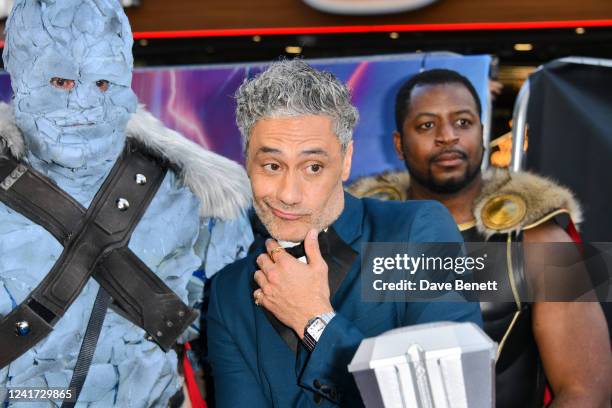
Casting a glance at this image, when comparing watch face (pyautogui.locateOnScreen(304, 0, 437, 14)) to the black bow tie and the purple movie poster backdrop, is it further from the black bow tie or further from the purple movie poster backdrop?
the black bow tie

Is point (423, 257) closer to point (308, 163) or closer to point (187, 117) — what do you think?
point (308, 163)

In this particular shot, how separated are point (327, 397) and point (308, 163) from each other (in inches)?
16.5

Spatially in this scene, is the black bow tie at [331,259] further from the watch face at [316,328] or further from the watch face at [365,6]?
the watch face at [365,6]

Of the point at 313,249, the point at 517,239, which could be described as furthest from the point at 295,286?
the point at 517,239

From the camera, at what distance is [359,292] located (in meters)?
1.64

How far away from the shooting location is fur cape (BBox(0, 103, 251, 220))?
1977mm

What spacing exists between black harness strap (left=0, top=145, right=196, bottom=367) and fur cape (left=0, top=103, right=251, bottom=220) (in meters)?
0.09

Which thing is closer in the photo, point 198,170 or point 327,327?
point 327,327

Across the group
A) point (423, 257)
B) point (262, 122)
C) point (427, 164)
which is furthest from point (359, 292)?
point (427, 164)

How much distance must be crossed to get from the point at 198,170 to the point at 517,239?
893mm

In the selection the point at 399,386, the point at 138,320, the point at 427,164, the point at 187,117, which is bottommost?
the point at 399,386

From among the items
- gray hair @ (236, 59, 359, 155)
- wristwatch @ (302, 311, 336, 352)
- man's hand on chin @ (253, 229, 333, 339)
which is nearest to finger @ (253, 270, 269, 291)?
man's hand on chin @ (253, 229, 333, 339)

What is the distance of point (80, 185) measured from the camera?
6.08ft

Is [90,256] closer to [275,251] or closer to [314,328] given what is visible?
[275,251]
